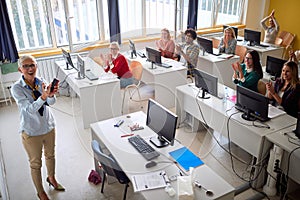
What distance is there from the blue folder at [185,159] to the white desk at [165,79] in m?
2.23

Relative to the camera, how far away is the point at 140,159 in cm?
267

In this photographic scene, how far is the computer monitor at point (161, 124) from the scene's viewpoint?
267cm

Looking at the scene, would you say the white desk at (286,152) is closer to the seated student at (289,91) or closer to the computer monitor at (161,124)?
the seated student at (289,91)

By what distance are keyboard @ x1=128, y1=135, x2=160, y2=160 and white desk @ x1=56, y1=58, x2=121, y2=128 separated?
1.71 m

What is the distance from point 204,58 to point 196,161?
3.27 meters

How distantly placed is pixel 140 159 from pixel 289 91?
2.05m

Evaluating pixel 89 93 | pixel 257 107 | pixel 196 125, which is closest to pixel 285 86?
pixel 257 107

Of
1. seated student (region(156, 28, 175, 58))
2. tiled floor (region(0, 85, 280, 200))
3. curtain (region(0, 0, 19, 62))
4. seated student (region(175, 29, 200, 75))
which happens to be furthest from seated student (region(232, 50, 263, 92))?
curtain (region(0, 0, 19, 62))

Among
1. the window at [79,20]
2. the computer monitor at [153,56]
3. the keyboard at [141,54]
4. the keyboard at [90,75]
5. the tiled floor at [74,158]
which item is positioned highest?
the window at [79,20]

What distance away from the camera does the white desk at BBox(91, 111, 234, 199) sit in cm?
228

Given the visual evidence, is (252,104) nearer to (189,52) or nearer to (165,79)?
(165,79)

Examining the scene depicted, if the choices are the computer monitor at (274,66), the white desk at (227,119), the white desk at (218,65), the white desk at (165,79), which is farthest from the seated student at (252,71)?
the white desk at (218,65)

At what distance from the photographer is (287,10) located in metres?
7.25

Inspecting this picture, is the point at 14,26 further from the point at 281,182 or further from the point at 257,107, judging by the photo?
the point at 281,182
